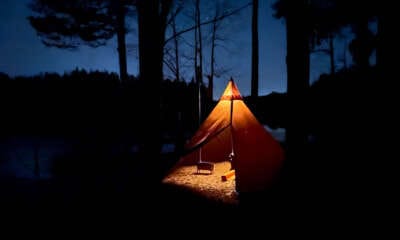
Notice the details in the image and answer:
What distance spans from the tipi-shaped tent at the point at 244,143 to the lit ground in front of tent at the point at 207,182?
346mm

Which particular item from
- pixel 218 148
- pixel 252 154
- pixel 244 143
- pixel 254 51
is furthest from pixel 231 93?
pixel 254 51

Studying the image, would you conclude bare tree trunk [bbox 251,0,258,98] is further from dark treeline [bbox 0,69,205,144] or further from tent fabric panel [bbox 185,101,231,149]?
tent fabric panel [bbox 185,101,231,149]

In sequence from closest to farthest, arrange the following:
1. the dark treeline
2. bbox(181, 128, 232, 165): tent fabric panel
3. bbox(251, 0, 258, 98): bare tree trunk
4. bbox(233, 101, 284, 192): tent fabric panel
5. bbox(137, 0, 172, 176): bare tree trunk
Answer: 1. bbox(137, 0, 172, 176): bare tree trunk
2. bbox(233, 101, 284, 192): tent fabric panel
3. bbox(181, 128, 232, 165): tent fabric panel
4. bbox(251, 0, 258, 98): bare tree trunk
5. the dark treeline

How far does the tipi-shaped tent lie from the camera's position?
5.35 m

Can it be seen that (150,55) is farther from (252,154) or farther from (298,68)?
(252,154)

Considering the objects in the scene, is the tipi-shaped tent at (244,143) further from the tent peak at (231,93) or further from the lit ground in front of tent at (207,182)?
the lit ground in front of tent at (207,182)

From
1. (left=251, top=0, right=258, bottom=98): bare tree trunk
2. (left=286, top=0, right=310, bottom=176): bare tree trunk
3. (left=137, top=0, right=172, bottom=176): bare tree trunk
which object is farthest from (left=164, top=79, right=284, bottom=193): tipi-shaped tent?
(left=251, top=0, right=258, bottom=98): bare tree trunk

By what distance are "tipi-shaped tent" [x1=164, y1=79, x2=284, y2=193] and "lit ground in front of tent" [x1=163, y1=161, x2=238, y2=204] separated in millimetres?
346

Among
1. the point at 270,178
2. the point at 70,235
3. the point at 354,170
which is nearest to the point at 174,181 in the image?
the point at 270,178

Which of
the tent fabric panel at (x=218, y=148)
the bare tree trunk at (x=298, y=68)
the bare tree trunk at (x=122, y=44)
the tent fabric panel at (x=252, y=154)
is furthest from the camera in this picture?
the bare tree trunk at (x=122, y=44)

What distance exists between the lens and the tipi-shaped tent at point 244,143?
5352mm

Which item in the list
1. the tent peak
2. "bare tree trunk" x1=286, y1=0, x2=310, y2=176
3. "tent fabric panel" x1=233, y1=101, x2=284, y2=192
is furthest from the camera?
the tent peak

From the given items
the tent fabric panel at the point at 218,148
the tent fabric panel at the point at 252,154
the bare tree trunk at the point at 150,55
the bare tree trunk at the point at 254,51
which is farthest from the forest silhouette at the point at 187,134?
the tent fabric panel at the point at 218,148

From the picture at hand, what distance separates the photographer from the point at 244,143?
5633 millimetres
